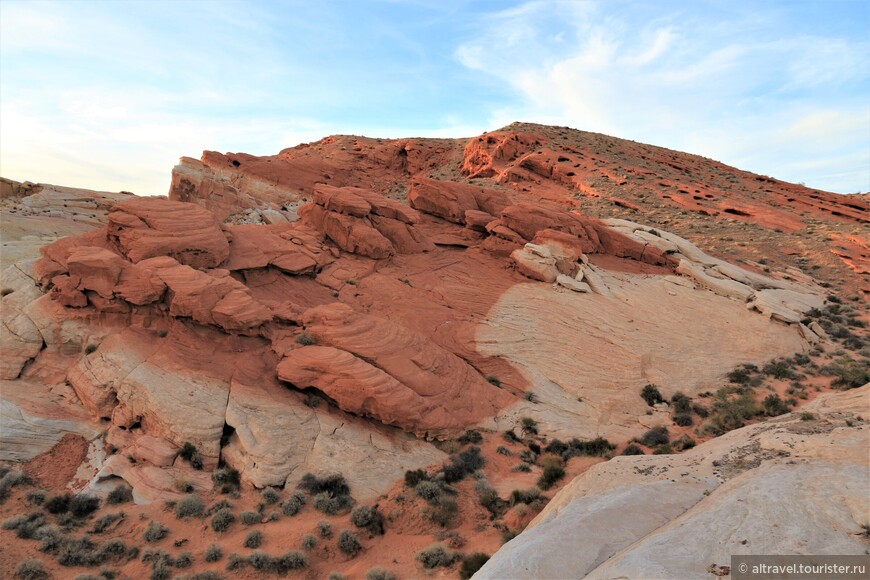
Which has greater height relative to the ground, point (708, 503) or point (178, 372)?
point (708, 503)

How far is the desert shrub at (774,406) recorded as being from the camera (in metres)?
16.6

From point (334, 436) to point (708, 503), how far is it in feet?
35.6

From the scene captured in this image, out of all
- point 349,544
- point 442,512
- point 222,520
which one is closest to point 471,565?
point 442,512

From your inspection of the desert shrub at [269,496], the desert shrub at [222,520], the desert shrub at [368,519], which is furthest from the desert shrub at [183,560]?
the desert shrub at [368,519]

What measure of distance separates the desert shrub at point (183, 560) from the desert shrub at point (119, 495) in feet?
10.4

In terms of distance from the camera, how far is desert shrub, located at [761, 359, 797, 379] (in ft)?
64.0

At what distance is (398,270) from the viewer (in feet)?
80.2

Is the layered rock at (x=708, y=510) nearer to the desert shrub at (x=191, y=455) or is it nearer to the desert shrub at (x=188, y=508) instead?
the desert shrub at (x=188, y=508)

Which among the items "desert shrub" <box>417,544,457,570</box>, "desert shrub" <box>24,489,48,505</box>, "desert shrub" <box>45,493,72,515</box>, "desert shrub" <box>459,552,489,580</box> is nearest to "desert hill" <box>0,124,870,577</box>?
"desert shrub" <box>417,544,457,570</box>

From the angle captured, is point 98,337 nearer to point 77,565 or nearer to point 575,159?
point 77,565

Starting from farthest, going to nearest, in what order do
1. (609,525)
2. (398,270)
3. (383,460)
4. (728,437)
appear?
1. (398,270)
2. (383,460)
3. (728,437)
4. (609,525)

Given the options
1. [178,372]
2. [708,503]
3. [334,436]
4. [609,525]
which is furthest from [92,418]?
[708,503]

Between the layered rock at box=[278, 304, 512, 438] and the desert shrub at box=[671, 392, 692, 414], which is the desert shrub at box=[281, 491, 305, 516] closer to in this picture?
the layered rock at box=[278, 304, 512, 438]

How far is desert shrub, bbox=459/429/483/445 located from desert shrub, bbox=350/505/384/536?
4352 millimetres
